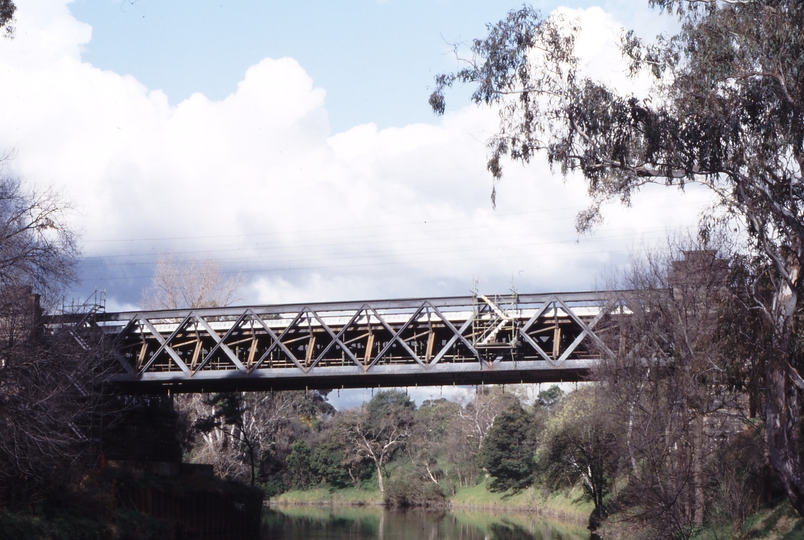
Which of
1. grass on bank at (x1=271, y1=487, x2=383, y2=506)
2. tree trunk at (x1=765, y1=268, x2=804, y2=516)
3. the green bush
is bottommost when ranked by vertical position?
grass on bank at (x1=271, y1=487, x2=383, y2=506)

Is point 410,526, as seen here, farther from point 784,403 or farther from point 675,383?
point 784,403

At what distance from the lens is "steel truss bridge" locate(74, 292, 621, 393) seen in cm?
3066

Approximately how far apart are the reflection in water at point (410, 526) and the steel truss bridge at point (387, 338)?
29.9ft

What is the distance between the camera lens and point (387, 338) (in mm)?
36344

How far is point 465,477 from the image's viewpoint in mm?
66312

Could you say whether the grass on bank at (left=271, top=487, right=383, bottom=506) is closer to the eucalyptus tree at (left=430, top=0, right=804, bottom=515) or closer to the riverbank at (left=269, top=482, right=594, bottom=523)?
the riverbank at (left=269, top=482, right=594, bottom=523)

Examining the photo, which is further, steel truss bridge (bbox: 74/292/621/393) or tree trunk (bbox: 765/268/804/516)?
steel truss bridge (bbox: 74/292/621/393)

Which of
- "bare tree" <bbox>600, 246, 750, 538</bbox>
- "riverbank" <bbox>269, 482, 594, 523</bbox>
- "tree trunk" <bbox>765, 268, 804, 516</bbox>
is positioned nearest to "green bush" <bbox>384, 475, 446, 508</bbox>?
"riverbank" <bbox>269, 482, 594, 523</bbox>

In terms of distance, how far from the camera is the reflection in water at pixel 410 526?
3975 centimetres

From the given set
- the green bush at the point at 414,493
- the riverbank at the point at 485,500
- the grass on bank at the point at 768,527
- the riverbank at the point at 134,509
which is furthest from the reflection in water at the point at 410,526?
the grass on bank at the point at 768,527

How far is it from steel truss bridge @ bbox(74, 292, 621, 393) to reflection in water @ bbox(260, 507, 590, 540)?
9.11m

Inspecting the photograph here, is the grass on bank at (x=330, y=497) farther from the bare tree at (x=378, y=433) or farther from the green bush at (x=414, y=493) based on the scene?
the green bush at (x=414, y=493)

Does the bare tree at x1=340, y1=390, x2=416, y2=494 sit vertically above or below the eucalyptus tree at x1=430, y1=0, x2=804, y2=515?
below

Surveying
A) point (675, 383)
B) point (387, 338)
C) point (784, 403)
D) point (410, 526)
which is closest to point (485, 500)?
point (410, 526)
